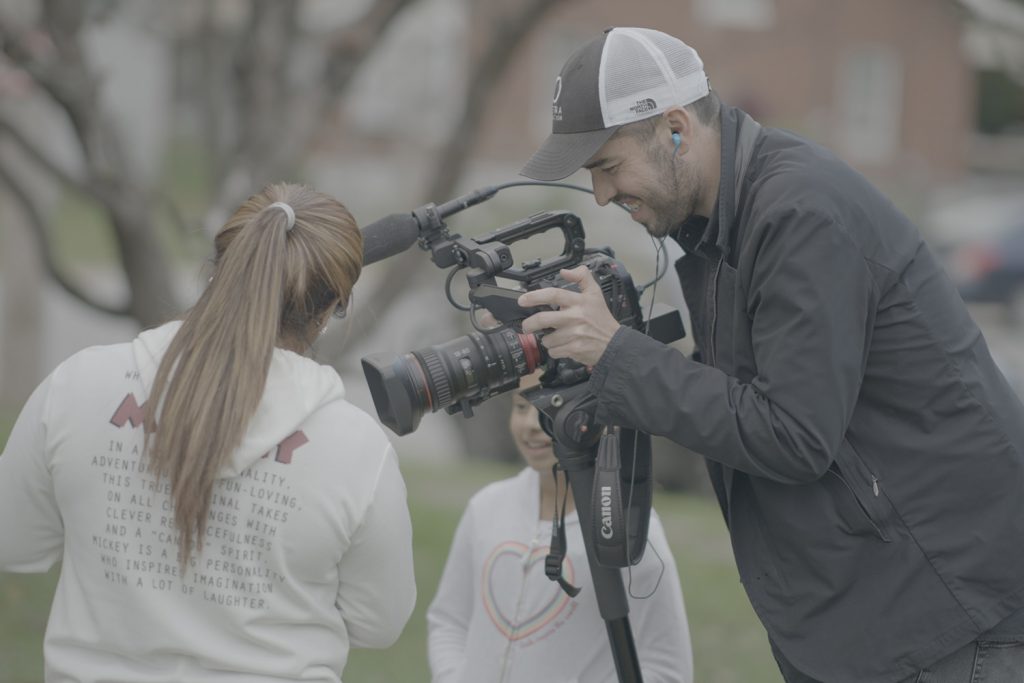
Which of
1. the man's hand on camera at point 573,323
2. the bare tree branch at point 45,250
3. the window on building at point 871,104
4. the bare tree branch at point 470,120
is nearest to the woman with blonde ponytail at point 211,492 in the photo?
the man's hand on camera at point 573,323

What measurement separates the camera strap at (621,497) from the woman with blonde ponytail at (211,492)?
51 cm

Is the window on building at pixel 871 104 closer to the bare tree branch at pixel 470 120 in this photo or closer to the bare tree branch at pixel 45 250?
the bare tree branch at pixel 470 120

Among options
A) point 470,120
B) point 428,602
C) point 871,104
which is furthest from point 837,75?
point 428,602

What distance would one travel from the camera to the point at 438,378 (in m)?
2.53

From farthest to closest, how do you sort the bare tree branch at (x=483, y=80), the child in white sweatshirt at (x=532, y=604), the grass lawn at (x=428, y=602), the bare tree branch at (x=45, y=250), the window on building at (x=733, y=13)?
the window on building at (x=733, y=13), the bare tree branch at (x=45, y=250), the bare tree branch at (x=483, y=80), the grass lawn at (x=428, y=602), the child in white sweatshirt at (x=532, y=604)

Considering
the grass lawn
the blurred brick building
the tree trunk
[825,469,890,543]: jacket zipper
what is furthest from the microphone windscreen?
the blurred brick building

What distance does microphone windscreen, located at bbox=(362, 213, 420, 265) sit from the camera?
8.97 feet

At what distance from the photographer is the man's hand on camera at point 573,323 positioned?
2549mm

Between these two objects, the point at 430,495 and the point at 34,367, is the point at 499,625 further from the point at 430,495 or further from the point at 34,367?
the point at 34,367

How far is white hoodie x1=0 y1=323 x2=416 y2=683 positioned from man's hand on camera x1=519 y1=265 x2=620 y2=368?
0.47 meters

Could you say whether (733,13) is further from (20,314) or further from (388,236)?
(388,236)

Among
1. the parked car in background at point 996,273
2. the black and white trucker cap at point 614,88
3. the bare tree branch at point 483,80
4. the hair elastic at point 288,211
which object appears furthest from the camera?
the parked car in background at point 996,273

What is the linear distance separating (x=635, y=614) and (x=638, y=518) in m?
0.35

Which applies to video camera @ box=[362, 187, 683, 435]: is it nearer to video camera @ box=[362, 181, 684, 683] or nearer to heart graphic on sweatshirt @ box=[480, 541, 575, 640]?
video camera @ box=[362, 181, 684, 683]
